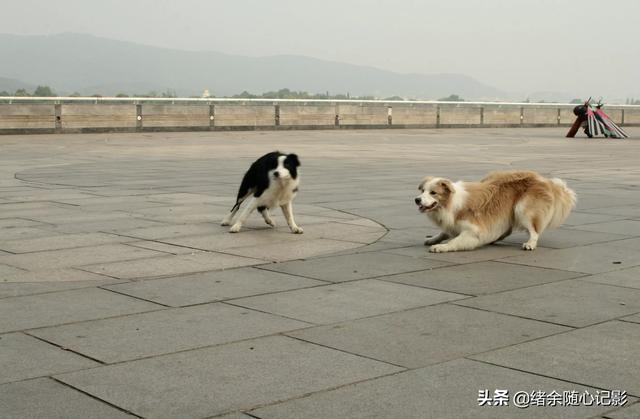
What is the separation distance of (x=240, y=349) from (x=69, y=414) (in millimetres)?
1417

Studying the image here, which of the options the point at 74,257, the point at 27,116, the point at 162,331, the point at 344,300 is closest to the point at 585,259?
the point at 344,300

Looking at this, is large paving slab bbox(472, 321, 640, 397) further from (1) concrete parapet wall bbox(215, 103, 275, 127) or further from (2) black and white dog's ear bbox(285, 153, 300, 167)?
(1) concrete parapet wall bbox(215, 103, 275, 127)

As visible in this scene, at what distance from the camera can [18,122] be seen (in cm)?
3378

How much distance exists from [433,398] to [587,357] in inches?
50.9

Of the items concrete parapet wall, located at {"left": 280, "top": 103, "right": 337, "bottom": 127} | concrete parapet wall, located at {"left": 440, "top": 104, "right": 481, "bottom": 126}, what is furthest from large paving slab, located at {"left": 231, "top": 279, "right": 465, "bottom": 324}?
concrete parapet wall, located at {"left": 440, "top": 104, "right": 481, "bottom": 126}

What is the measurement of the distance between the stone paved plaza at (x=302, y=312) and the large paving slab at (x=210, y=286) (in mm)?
25

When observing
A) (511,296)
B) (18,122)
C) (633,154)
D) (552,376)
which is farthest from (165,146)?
(552,376)

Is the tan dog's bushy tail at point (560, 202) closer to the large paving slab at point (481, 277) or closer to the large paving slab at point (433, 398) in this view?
the large paving slab at point (481, 277)

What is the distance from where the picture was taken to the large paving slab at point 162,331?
593 cm

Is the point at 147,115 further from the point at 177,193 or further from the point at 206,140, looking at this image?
the point at 177,193

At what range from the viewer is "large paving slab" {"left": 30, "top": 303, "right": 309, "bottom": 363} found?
5934 mm

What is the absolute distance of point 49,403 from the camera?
16.0 feet

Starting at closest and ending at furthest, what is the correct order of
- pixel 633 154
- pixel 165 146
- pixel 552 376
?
pixel 552 376, pixel 633 154, pixel 165 146

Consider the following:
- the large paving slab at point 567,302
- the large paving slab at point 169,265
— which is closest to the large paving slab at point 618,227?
the large paving slab at point 567,302
